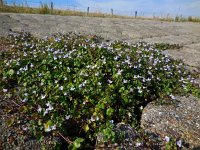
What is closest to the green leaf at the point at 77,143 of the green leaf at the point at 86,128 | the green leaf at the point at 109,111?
the green leaf at the point at 86,128

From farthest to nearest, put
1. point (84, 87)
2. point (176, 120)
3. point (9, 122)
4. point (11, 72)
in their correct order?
1. point (11, 72)
2. point (84, 87)
3. point (176, 120)
4. point (9, 122)

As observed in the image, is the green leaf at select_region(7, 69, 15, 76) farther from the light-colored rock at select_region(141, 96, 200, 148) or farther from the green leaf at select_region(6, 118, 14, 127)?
the light-colored rock at select_region(141, 96, 200, 148)

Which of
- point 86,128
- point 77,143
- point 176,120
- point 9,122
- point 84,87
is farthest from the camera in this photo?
point 84,87

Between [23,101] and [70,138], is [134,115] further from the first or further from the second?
[23,101]

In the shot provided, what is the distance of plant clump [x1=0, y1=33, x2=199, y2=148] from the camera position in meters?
2.72

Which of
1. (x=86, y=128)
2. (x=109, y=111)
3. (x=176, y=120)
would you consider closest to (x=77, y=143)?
(x=86, y=128)

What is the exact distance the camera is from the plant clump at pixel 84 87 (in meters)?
2.72

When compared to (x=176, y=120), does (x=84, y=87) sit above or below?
above

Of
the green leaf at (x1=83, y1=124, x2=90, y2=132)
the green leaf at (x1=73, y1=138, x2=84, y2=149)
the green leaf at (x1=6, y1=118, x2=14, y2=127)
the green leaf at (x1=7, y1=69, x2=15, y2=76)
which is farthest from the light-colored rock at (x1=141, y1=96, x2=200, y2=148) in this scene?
the green leaf at (x1=7, y1=69, x2=15, y2=76)

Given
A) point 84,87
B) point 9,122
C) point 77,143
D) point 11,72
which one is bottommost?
point 77,143

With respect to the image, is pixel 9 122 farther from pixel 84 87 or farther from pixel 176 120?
pixel 176 120

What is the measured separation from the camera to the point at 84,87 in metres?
3.39

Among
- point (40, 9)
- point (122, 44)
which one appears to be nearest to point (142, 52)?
point (122, 44)

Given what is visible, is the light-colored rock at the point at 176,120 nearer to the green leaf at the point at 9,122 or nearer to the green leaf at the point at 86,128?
the green leaf at the point at 86,128
